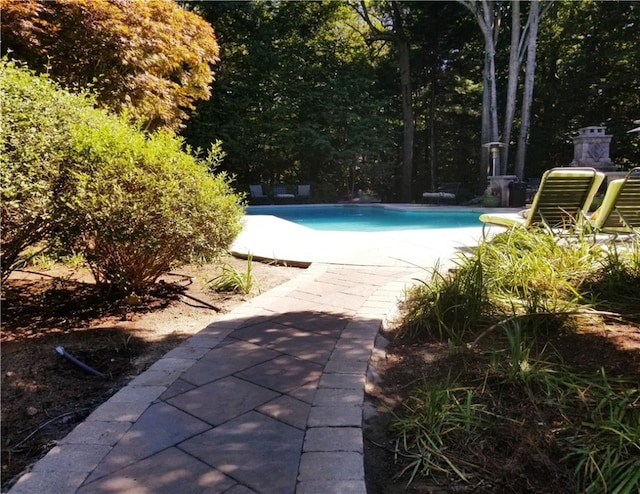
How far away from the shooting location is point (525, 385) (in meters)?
1.88

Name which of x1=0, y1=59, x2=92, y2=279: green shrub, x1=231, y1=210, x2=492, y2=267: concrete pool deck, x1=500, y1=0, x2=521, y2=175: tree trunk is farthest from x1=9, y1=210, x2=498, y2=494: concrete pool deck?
x1=500, y1=0, x2=521, y2=175: tree trunk

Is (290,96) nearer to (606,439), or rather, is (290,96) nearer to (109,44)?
(109,44)

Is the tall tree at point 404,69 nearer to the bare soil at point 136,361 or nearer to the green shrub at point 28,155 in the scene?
the bare soil at point 136,361

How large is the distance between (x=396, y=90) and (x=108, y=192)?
16.6m

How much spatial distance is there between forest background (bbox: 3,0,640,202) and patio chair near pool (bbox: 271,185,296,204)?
46.6 inches

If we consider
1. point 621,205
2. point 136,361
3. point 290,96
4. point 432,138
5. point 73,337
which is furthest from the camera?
point 432,138

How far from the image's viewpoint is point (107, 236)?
2.80 meters

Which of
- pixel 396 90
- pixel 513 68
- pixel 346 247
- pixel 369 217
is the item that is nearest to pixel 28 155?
pixel 346 247

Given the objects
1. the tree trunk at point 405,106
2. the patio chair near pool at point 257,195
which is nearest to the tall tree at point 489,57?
the tree trunk at point 405,106

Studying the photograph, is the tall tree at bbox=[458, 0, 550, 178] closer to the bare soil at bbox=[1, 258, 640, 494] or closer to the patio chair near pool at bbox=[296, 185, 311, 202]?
the patio chair near pool at bbox=[296, 185, 311, 202]

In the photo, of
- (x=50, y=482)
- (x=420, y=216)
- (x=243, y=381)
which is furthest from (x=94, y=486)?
(x=420, y=216)

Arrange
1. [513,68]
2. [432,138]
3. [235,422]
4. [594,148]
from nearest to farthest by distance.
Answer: [235,422] → [594,148] → [513,68] → [432,138]

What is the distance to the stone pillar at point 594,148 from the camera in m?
12.9

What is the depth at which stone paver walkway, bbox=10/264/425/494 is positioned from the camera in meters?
1.41
